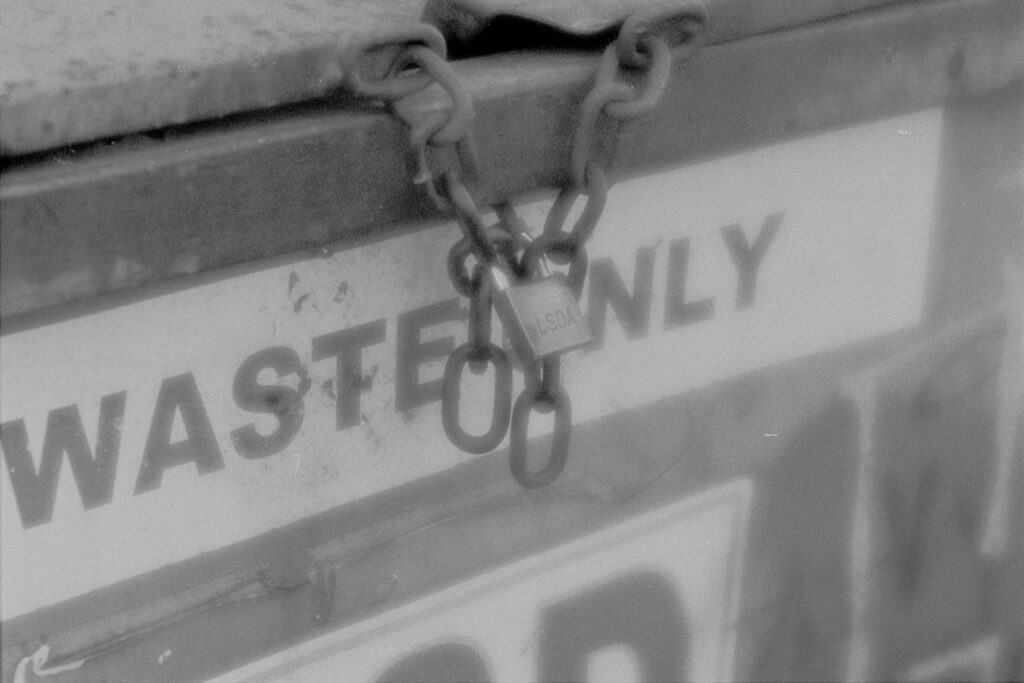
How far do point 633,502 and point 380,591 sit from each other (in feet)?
0.84

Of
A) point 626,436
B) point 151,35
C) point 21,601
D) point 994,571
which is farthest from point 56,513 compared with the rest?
point 994,571

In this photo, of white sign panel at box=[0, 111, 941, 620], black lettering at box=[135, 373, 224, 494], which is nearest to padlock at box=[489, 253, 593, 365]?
white sign panel at box=[0, 111, 941, 620]

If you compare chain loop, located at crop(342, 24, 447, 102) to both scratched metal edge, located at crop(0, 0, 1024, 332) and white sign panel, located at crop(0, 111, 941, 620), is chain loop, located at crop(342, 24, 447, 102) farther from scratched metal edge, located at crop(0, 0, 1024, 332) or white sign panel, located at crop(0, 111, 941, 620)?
white sign panel, located at crop(0, 111, 941, 620)

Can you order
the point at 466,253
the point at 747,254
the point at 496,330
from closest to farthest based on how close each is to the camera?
the point at 466,253
the point at 496,330
the point at 747,254

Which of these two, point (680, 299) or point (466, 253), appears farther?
point (680, 299)

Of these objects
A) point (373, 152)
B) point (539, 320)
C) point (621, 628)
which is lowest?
point (621, 628)

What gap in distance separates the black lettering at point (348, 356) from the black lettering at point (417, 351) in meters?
0.02

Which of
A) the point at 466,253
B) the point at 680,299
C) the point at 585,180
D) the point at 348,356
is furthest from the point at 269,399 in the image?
the point at 680,299

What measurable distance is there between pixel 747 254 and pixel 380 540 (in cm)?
41

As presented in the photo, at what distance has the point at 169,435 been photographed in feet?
2.93

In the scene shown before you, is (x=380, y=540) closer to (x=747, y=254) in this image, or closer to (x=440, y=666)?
(x=440, y=666)

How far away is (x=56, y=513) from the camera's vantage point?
86 centimetres

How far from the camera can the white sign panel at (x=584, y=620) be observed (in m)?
1.06

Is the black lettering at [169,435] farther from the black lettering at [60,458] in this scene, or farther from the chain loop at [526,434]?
the chain loop at [526,434]
